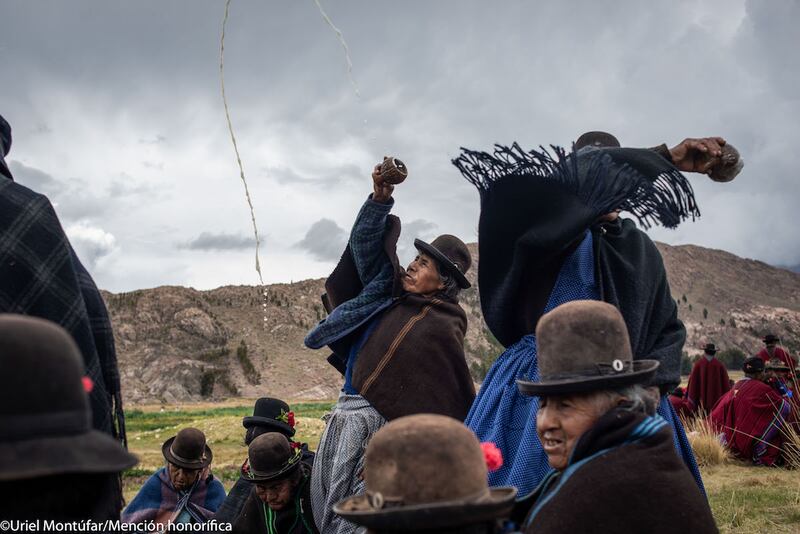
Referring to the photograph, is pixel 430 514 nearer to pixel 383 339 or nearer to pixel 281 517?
pixel 383 339

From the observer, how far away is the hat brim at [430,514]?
1627mm

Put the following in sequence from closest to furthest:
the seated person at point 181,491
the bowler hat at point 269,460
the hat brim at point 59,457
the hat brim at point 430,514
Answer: the hat brim at point 59,457 < the hat brim at point 430,514 < the bowler hat at point 269,460 < the seated person at point 181,491

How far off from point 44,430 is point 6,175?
1.53m

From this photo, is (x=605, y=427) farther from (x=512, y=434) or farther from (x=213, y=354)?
(x=213, y=354)

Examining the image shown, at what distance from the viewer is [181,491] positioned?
582 cm

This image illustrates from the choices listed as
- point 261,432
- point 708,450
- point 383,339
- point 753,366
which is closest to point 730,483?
point 708,450

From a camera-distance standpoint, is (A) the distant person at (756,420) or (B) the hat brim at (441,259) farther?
(A) the distant person at (756,420)

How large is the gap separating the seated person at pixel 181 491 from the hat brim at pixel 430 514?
4.36 metres

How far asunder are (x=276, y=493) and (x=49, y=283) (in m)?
2.85

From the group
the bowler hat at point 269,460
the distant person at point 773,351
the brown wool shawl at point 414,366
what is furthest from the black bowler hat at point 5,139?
the distant person at point 773,351

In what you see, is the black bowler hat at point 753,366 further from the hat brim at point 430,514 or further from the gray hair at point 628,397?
the hat brim at point 430,514

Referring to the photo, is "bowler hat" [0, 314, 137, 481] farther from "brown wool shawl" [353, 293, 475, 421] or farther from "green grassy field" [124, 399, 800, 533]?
"brown wool shawl" [353, 293, 475, 421]

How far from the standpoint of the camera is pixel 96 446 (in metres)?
1.67

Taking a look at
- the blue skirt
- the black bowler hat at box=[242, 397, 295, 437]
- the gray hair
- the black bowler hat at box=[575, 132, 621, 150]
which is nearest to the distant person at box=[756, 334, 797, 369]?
the black bowler hat at box=[242, 397, 295, 437]
